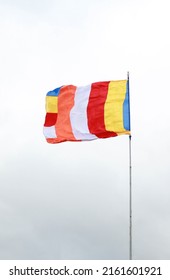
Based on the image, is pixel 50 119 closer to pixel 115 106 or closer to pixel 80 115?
pixel 80 115

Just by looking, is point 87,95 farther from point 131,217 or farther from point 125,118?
point 131,217

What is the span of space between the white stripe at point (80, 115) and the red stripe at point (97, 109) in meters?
0.31

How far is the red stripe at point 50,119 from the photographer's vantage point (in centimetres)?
4353

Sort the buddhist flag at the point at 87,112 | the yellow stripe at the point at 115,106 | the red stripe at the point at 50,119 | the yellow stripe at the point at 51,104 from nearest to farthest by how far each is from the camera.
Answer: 1. the yellow stripe at the point at 115,106
2. the buddhist flag at the point at 87,112
3. the red stripe at the point at 50,119
4. the yellow stripe at the point at 51,104

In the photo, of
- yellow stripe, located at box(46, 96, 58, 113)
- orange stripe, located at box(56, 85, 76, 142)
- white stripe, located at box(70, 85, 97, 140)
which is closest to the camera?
white stripe, located at box(70, 85, 97, 140)

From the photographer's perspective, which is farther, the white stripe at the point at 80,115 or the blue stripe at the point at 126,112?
the white stripe at the point at 80,115

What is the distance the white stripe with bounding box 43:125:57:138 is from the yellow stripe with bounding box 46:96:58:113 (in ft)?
4.67

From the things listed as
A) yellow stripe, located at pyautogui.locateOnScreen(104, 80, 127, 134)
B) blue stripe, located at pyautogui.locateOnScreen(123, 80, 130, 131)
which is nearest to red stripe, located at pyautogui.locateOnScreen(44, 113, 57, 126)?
yellow stripe, located at pyautogui.locateOnScreen(104, 80, 127, 134)

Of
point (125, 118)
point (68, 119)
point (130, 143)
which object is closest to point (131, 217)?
point (130, 143)

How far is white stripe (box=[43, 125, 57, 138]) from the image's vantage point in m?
42.8

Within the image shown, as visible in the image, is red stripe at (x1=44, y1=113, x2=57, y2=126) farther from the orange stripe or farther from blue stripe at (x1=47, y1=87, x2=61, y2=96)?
blue stripe at (x1=47, y1=87, x2=61, y2=96)

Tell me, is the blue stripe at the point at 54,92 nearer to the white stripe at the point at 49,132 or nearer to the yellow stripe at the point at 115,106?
the white stripe at the point at 49,132

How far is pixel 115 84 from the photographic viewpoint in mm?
42000

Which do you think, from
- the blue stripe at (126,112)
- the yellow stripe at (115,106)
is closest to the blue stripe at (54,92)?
the yellow stripe at (115,106)
